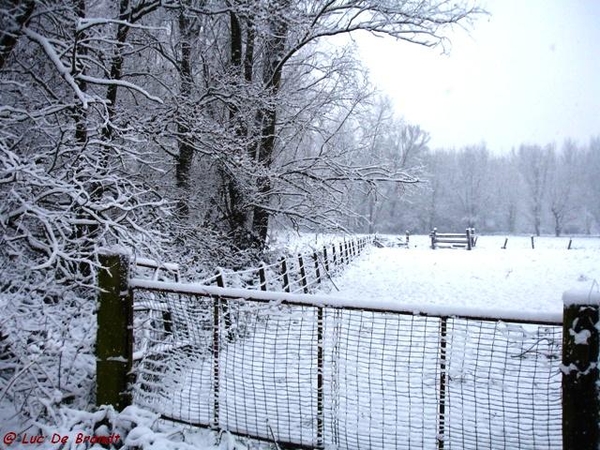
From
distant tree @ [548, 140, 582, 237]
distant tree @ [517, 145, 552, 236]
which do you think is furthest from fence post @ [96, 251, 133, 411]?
distant tree @ [517, 145, 552, 236]

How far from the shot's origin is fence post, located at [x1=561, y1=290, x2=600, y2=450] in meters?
2.73

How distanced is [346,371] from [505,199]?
254 feet

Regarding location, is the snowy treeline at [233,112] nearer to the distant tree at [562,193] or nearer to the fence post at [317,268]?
the fence post at [317,268]

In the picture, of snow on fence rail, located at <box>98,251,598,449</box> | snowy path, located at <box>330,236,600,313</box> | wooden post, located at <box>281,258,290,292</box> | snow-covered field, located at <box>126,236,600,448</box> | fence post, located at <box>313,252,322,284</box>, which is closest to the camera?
snow on fence rail, located at <box>98,251,598,449</box>

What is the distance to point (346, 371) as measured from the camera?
11.6 ft

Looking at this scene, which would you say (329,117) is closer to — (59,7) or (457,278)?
(457,278)

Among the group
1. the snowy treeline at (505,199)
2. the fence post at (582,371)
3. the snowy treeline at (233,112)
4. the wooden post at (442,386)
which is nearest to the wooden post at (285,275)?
the snowy treeline at (233,112)

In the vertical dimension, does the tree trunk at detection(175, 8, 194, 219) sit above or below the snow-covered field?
above

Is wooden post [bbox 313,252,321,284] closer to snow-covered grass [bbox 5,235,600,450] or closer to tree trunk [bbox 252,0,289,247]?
snow-covered grass [bbox 5,235,600,450]

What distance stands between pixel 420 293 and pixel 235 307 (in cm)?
932

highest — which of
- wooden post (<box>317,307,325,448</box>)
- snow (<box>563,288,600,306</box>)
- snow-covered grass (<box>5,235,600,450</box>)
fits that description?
snow (<box>563,288,600,306</box>)

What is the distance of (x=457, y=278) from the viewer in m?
15.4

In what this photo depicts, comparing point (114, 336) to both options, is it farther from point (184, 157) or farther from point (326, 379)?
point (184, 157)

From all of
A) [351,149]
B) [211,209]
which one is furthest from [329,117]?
[211,209]
